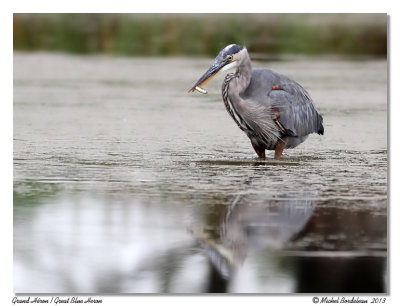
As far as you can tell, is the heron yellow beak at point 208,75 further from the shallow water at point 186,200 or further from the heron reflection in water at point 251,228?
the heron reflection in water at point 251,228

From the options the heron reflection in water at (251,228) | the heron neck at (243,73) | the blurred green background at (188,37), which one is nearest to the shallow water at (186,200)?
the heron reflection in water at (251,228)

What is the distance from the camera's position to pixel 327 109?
11883mm

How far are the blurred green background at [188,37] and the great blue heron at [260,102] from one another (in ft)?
9.19

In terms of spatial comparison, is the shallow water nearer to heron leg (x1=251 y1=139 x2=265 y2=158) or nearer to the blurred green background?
heron leg (x1=251 y1=139 x2=265 y2=158)

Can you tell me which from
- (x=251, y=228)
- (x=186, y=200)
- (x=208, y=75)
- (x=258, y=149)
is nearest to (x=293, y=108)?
(x=258, y=149)

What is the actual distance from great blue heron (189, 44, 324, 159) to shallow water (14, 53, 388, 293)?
0.86 ft

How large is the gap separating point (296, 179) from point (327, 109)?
4071mm

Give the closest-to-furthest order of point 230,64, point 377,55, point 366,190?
point 366,190 < point 230,64 < point 377,55

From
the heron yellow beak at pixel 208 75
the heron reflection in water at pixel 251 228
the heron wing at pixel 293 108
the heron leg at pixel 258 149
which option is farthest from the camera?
the heron leg at pixel 258 149

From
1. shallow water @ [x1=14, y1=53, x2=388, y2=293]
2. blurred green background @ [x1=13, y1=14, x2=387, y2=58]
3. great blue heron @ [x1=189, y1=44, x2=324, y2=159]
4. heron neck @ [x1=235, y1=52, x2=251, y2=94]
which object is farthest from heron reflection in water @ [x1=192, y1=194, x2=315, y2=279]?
blurred green background @ [x1=13, y1=14, x2=387, y2=58]

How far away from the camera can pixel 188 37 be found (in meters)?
15.8

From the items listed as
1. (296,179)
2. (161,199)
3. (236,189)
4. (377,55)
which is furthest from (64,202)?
(377,55)

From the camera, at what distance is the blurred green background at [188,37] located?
12727 millimetres
